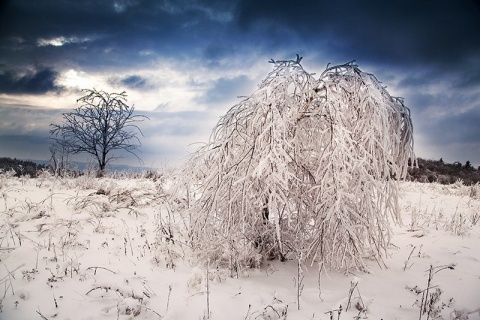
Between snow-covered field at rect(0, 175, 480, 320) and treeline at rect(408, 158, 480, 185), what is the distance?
17694 millimetres

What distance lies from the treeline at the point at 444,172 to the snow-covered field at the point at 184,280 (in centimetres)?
1769

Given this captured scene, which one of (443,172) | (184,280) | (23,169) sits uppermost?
(443,172)

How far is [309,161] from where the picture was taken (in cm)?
408

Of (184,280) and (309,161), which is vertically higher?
(309,161)

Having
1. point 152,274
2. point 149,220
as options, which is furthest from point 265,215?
point 149,220

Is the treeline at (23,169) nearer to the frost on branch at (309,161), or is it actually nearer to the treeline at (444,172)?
the frost on branch at (309,161)

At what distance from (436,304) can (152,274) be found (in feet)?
10.4

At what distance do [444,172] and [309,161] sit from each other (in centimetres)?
2390

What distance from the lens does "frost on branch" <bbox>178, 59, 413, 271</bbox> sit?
3.50 meters

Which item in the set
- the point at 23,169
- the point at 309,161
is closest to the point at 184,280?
the point at 309,161

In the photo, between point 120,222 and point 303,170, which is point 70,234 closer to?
point 120,222

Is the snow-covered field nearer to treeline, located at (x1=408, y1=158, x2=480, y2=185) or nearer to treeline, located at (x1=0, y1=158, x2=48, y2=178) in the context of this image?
treeline, located at (x1=0, y1=158, x2=48, y2=178)

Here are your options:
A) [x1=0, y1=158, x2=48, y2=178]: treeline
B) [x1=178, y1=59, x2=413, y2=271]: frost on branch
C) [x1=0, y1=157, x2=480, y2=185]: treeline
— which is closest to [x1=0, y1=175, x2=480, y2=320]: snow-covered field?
[x1=178, y1=59, x2=413, y2=271]: frost on branch

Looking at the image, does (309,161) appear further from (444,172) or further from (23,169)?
(444,172)
